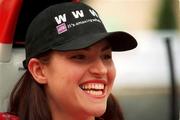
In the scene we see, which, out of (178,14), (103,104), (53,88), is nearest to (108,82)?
(103,104)

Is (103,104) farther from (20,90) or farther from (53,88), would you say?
(20,90)

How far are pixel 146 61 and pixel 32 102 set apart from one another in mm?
1076

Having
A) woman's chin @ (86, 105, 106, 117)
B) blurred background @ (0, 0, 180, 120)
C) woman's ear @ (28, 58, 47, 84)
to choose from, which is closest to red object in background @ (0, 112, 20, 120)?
woman's ear @ (28, 58, 47, 84)

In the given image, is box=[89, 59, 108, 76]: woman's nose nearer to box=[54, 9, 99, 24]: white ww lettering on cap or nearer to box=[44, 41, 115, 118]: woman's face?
box=[44, 41, 115, 118]: woman's face

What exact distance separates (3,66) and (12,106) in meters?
0.15

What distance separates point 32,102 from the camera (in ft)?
5.38

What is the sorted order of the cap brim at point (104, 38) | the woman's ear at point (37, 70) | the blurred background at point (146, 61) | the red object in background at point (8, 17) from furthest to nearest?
the blurred background at point (146, 61), the red object in background at point (8, 17), the woman's ear at point (37, 70), the cap brim at point (104, 38)

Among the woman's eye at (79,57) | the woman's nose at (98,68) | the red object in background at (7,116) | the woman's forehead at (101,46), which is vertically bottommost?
the red object in background at (7,116)

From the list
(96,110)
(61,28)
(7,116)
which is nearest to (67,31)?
(61,28)

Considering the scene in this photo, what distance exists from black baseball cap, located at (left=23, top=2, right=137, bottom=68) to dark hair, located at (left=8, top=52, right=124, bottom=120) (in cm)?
5

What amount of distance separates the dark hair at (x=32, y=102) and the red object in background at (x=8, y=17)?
150 mm

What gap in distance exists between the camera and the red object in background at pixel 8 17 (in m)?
1.72

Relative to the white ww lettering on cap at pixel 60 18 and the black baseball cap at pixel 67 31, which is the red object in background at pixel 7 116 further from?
the white ww lettering on cap at pixel 60 18

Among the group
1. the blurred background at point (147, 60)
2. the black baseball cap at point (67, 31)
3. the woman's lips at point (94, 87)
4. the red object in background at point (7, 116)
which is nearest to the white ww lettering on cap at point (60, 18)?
the black baseball cap at point (67, 31)
